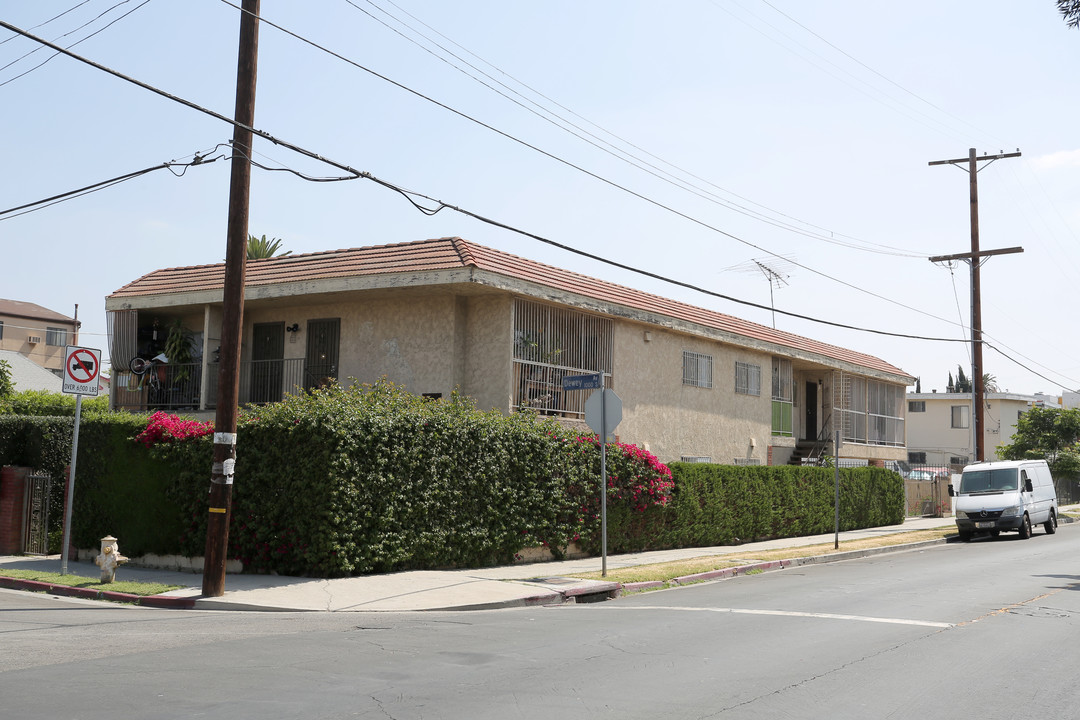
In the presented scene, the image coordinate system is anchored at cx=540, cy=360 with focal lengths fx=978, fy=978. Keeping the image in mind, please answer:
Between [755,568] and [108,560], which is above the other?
[108,560]

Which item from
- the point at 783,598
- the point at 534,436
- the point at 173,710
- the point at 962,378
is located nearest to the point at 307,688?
the point at 173,710

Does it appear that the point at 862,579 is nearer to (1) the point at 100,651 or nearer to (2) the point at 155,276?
(1) the point at 100,651

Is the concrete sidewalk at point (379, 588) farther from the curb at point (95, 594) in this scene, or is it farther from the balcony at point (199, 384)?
the balcony at point (199, 384)

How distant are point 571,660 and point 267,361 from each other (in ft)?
52.7

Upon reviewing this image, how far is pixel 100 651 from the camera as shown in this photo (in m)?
8.91

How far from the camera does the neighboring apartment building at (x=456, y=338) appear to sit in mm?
20859

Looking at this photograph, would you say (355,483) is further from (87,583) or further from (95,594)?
(87,583)

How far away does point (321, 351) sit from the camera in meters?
22.7

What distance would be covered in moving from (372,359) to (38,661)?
542 inches

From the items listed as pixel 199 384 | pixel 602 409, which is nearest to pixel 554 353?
pixel 602 409

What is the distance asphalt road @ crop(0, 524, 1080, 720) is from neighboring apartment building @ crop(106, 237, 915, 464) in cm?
862

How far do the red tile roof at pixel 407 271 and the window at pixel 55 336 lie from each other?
53953mm

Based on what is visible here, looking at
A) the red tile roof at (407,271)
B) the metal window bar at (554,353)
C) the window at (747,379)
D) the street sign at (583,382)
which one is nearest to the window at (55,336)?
the red tile roof at (407,271)

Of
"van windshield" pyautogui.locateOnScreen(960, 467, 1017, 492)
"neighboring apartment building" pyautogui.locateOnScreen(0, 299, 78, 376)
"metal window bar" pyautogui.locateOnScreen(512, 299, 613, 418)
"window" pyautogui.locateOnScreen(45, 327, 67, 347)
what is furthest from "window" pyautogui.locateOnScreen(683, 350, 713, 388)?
"window" pyautogui.locateOnScreen(45, 327, 67, 347)
